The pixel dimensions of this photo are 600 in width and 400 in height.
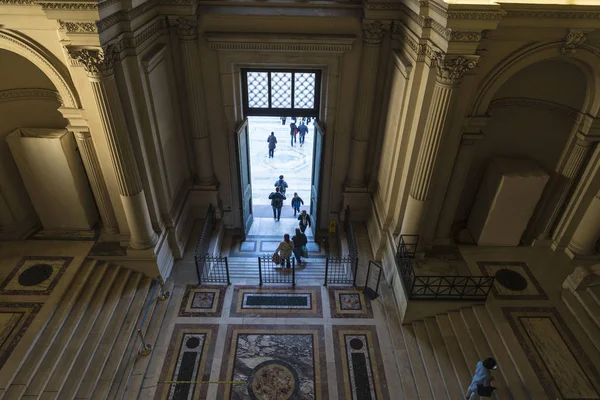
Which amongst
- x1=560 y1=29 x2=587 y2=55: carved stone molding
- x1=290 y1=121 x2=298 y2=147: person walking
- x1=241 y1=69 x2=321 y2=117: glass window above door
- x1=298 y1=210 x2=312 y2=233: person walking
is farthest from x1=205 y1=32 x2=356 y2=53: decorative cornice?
x1=290 y1=121 x2=298 y2=147: person walking

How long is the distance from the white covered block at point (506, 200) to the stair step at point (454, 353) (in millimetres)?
2172

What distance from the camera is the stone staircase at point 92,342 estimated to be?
21.5 ft

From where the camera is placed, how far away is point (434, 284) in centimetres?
800

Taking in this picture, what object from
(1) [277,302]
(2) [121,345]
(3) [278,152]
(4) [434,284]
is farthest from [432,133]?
(3) [278,152]

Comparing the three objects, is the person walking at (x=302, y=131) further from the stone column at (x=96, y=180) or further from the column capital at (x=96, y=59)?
the column capital at (x=96, y=59)

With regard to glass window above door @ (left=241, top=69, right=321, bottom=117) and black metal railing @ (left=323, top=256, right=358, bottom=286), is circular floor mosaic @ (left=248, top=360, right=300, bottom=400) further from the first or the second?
glass window above door @ (left=241, top=69, right=321, bottom=117)

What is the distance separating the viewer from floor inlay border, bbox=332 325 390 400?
281 inches

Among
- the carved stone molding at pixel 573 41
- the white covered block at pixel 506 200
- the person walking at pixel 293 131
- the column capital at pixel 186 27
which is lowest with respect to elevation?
the white covered block at pixel 506 200

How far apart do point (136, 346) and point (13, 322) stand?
209 cm

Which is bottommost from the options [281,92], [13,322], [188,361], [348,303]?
[188,361]

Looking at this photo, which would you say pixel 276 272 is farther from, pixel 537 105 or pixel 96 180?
pixel 537 105

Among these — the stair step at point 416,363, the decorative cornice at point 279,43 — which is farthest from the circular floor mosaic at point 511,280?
the decorative cornice at point 279,43

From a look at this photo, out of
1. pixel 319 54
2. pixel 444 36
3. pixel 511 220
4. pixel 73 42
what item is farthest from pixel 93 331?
pixel 511 220

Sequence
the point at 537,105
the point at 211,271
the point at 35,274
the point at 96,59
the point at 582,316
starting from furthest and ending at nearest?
1. the point at 211,271
2. the point at 35,274
3. the point at 537,105
4. the point at 582,316
5. the point at 96,59
